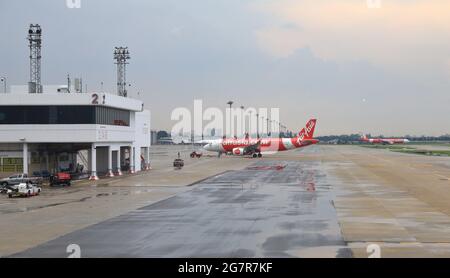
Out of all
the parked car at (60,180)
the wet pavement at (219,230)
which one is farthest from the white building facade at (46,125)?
the wet pavement at (219,230)

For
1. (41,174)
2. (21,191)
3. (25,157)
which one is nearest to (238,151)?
(41,174)

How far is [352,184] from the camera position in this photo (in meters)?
55.5

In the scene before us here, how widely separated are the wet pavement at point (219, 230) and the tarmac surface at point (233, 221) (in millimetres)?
44

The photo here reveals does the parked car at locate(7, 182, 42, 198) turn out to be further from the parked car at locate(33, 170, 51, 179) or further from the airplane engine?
the airplane engine

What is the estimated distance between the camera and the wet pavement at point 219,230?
74.3ft

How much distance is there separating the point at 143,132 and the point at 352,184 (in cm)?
4036

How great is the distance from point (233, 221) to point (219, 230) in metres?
3.19

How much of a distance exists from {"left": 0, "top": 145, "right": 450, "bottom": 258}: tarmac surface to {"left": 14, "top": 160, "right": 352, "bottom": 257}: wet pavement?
0.15 feet

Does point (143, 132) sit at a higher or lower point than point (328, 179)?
higher

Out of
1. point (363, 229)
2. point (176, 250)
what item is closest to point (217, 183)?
point (363, 229)

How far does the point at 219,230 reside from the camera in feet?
91.7
